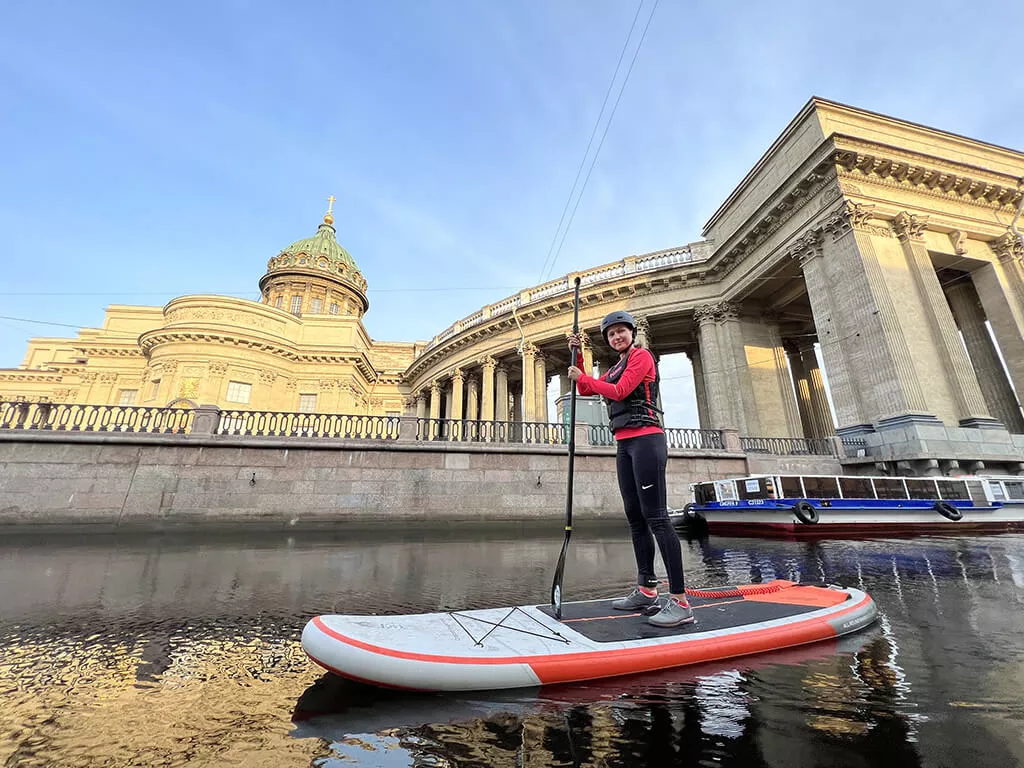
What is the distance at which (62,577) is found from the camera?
4.72m

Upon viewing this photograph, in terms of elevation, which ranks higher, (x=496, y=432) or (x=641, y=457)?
(x=496, y=432)

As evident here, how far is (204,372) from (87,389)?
43.8 feet

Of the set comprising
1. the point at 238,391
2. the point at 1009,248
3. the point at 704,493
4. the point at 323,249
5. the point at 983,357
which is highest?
the point at 323,249

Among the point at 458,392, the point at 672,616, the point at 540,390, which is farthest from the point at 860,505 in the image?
the point at 458,392

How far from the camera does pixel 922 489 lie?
10430mm

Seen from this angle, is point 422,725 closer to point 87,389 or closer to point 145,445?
point 145,445

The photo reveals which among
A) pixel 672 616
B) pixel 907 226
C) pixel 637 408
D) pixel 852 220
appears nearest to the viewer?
pixel 672 616

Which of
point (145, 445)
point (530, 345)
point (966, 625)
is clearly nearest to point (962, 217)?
point (530, 345)

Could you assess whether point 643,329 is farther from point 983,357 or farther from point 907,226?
point 983,357

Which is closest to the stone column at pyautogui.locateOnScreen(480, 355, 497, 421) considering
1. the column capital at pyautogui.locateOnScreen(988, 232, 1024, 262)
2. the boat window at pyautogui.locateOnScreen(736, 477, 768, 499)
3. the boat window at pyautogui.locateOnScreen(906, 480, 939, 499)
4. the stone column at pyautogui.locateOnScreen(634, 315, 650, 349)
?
the stone column at pyautogui.locateOnScreen(634, 315, 650, 349)

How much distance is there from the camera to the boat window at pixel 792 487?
31.9 ft

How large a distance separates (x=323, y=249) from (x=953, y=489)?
174 feet

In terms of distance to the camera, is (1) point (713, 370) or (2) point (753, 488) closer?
(2) point (753, 488)

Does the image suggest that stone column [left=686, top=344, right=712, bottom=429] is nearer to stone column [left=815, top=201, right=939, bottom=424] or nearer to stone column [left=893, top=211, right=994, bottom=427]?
stone column [left=815, top=201, right=939, bottom=424]
